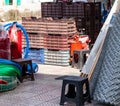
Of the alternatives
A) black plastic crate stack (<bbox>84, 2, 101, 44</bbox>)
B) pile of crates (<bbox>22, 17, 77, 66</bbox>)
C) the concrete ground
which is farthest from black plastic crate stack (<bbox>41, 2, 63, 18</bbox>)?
the concrete ground

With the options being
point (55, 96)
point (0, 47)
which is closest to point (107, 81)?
point (55, 96)

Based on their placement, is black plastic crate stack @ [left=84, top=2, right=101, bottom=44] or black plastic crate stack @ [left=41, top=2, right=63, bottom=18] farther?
black plastic crate stack @ [left=41, top=2, right=63, bottom=18]

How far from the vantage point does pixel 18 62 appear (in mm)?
8023

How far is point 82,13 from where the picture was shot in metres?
11.5

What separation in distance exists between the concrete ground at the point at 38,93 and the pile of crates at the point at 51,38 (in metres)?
0.91

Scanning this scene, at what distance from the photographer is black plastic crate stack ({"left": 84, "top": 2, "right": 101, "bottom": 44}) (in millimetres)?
11680

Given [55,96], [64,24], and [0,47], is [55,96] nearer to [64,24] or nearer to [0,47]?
[0,47]

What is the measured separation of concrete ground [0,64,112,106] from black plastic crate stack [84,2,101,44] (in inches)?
111

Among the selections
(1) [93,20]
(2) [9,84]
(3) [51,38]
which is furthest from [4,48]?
(1) [93,20]

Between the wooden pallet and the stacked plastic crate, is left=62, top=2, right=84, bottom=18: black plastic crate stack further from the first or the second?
the stacked plastic crate

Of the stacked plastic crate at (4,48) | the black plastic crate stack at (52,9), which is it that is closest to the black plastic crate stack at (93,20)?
the black plastic crate stack at (52,9)

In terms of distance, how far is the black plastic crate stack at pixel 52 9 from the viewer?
38.8 ft

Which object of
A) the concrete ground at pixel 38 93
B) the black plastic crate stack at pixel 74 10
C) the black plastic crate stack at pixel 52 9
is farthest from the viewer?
the black plastic crate stack at pixel 52 9

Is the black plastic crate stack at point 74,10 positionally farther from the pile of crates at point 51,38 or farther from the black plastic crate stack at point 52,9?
the pile of crates at point 51,38
